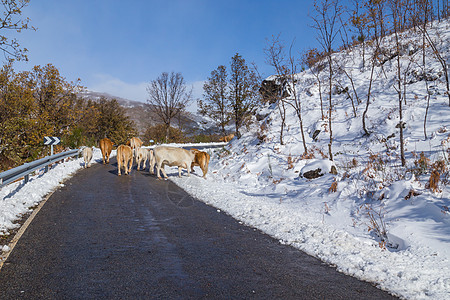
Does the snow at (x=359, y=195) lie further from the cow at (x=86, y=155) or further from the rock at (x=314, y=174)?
the cow at (x=86, y=155)

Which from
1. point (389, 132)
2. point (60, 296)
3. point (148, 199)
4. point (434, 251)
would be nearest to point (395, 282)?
point (434, 251)

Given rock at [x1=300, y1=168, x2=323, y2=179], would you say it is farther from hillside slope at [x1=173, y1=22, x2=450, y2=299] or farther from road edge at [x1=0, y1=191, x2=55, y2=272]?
Result: road edge at [x1=0, y1=191, x2=55, y2=272]

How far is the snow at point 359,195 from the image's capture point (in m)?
4.48

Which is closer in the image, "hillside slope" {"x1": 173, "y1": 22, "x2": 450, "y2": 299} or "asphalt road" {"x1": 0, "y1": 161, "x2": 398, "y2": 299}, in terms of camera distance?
"asphalt road" {"x1": 0, "y1": 161, "x2": 398, "y2": 299}

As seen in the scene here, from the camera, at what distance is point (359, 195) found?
7.72 meters

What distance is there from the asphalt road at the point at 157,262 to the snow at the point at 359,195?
54cm

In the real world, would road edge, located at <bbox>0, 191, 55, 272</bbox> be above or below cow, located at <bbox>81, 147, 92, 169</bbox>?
below

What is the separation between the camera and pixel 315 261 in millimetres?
4492

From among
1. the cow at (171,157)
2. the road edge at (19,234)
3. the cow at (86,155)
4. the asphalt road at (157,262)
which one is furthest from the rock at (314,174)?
the cow at (86,155)

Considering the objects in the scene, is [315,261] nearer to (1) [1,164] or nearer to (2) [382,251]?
(2) [382,251]

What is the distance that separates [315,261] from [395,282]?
109 centimetres

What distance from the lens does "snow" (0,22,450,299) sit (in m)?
4.48

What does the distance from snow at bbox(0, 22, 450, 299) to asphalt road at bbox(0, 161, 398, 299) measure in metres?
0.54

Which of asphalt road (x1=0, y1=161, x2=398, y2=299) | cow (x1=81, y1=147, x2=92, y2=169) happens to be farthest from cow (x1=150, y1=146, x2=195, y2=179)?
asphalt road (x1=0, y1=161, x2=398, y2=299)
